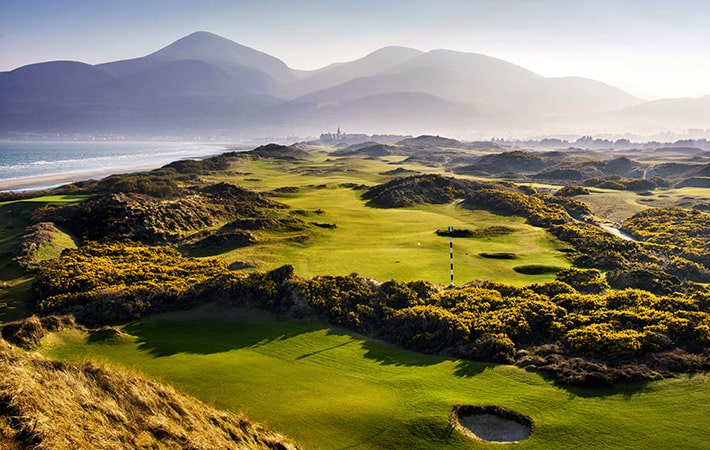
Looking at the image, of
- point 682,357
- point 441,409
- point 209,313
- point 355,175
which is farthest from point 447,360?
point 355,175

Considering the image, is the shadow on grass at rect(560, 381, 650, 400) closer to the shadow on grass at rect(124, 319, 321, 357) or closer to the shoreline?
the shadow on grass at rect(124, 319, 321, 357)

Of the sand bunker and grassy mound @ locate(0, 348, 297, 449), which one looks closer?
grassy mound @ locate(0, 348, 297, 449)

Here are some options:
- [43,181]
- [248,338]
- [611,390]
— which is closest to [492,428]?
[611,390]

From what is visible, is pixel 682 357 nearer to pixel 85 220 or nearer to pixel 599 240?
pixel 599 240

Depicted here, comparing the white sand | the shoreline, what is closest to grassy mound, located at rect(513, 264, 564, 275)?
the white sand

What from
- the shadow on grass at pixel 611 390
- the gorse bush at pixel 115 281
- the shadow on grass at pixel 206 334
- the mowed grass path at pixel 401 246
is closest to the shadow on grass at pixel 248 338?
the shadow on grass at pixel 206 334

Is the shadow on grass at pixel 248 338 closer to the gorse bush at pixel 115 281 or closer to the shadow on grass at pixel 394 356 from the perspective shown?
the shadow on grass at pixel 394 356
